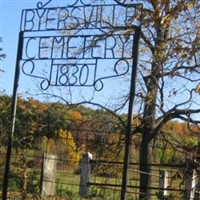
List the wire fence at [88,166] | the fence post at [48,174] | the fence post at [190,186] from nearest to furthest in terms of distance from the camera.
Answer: the fence post at [190,186] < the wire fence at [88,166] < the fence post at [48,174]

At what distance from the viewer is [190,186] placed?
6801 millimetres

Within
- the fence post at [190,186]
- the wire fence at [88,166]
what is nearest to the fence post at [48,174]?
the wire fence at [88,166]

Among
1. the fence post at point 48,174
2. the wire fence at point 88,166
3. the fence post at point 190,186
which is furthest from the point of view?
the fence post at point 48,174

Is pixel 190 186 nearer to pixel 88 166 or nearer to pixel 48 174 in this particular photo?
pixel 88 166

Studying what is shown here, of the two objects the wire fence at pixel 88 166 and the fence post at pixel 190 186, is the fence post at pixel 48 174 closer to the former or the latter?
the wire fence at pixel 88 166

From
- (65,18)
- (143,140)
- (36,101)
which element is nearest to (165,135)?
(143,140)

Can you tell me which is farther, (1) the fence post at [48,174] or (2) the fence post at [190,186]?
(1) the fence post at [48,174]

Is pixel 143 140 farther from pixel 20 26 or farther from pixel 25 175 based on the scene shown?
pixel 20 26

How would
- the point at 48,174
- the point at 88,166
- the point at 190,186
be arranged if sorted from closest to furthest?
1. the point at 190,186
2. the point at 88,166
3. the point at 48,174

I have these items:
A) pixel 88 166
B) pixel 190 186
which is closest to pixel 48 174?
pixel 88 166

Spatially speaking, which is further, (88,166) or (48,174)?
(48,174)

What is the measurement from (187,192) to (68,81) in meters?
2.10

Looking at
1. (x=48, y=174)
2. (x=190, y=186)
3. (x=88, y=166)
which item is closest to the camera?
(x=190, y=186)

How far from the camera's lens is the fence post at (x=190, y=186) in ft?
20.3
